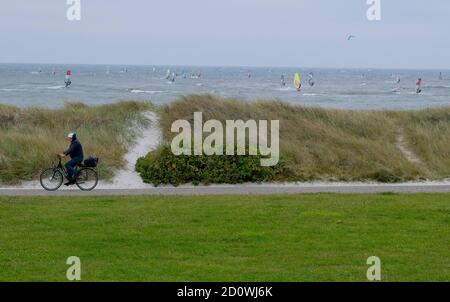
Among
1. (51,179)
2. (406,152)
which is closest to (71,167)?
(51,179)

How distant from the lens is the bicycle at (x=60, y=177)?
19.5m

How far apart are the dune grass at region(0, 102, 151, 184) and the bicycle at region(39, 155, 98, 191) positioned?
4.83 ft

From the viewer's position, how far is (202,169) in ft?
69.1

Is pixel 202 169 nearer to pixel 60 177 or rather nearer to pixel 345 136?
pixel 60 177

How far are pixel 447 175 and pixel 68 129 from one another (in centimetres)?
1309

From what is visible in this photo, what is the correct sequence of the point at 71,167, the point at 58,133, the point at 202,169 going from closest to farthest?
1. the point at 71,167
2. the point at 202,169
3. the point at 58,133

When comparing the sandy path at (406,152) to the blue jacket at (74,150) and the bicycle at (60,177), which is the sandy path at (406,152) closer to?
the bicycle at (60,177)

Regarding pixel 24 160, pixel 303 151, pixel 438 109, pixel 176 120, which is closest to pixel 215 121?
pixel 176 120

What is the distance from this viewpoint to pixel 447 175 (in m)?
22.6

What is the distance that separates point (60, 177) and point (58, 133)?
539 cm

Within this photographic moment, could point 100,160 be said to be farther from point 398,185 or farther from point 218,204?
point 398,185

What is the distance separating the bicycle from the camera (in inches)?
768

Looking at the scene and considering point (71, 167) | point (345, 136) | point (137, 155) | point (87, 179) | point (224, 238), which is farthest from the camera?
point (345, 136)
